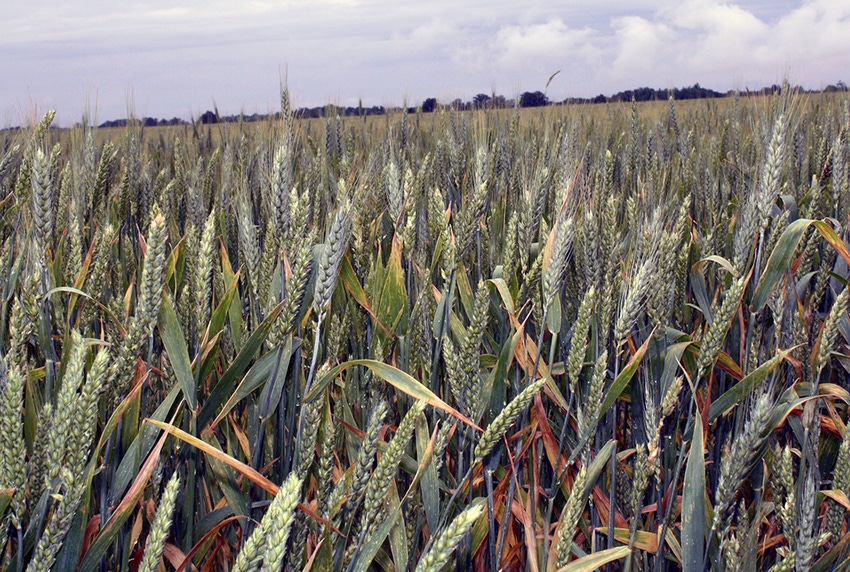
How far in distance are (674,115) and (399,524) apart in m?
6.05

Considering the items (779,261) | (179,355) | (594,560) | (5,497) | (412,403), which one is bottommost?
(594,560)

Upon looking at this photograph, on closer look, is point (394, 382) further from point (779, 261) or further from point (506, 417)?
point (779, 261)

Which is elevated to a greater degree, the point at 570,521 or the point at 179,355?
the point at 179,355

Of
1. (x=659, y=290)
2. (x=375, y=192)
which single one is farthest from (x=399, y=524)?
(x=375, y=192)

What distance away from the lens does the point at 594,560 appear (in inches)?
41.3

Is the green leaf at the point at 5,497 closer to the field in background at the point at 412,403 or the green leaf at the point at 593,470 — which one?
the field in background at the point at 412,403

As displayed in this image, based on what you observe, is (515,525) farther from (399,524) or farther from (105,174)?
(105,174)

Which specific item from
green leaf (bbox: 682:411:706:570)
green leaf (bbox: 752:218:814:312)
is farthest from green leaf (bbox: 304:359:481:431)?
green leaf (bbox: 752:218:814:312)

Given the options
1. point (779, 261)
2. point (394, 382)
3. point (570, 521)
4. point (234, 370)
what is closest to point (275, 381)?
point (234, 370)

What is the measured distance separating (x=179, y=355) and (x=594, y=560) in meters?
0.78

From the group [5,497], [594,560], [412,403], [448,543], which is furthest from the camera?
[412,403]

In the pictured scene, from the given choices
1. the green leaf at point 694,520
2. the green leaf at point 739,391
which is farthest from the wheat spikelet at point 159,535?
the green leaf at point 739,391

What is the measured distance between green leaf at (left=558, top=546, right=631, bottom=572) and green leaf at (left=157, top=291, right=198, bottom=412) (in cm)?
68

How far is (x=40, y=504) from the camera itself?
2.91 feet
